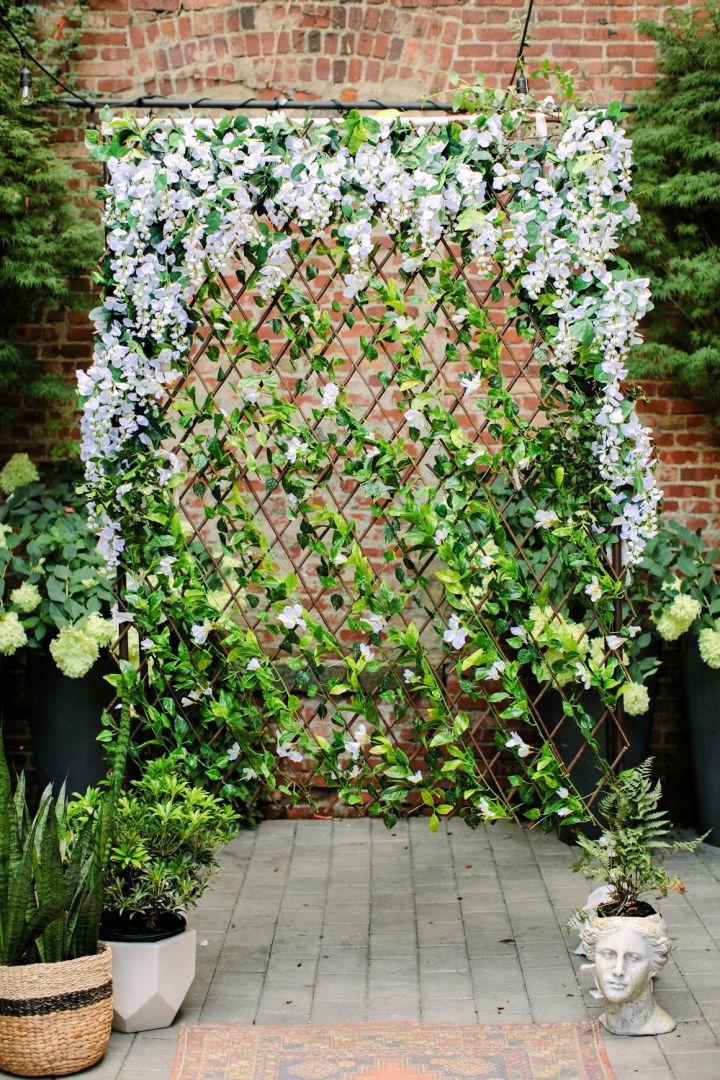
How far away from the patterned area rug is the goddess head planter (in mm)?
91

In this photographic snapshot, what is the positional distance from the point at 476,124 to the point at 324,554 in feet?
4.43

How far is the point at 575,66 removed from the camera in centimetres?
463

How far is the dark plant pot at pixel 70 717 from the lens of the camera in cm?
423

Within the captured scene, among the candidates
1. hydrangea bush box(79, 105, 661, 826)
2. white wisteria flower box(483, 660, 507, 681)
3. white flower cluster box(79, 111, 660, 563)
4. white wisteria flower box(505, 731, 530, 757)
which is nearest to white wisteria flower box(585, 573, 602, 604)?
hydrangea bush box(79, 105, 661, 826)

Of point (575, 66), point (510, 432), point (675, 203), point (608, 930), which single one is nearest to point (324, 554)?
point (510, 432)

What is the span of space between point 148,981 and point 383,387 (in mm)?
1803

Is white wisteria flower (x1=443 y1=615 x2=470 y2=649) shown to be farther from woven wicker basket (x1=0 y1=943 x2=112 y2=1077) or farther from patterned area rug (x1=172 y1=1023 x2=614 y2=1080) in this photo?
woven wicker basket (x1=0 y1=943 x2=112 y2=1077)

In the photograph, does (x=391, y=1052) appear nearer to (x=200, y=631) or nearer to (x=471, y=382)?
(x=200, y=631)

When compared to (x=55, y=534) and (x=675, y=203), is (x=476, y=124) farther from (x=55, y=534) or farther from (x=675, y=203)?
(x=55, y=534)

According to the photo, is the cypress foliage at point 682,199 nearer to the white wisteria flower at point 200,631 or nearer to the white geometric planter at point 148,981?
the white wisteria flower at point 200,631

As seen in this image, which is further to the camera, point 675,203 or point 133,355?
point 675,203

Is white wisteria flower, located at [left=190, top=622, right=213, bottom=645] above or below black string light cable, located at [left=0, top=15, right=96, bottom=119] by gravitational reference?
below

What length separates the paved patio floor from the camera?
9.84 ft

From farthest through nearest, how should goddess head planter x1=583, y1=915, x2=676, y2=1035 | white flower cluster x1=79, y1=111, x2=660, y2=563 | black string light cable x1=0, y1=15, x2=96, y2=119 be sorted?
black string light cable x1=0, y1=15, x2=96, y2=119
white flower cluster x1=79, y1=111, x2=660, y2=563
goddess head planter x1=583, y1=915, x2=676, y2=1035
